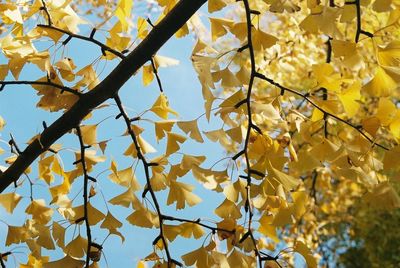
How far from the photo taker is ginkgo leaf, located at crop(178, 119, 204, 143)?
0.90 metres

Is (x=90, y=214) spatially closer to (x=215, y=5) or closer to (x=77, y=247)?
(x=77, y=247)

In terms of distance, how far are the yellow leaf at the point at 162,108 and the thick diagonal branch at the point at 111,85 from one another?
82 mm

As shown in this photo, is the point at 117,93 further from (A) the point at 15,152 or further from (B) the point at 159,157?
(A) the point at 15,152

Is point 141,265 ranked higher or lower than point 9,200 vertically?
lower

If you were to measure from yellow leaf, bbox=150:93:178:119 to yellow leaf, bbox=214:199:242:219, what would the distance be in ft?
0.63

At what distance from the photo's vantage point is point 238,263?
0.87 m

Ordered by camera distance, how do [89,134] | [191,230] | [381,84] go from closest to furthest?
[381,84], [191,230], [89,134]

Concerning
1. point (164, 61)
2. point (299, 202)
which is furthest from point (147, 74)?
point (299, 202)

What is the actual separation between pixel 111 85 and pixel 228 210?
281mm

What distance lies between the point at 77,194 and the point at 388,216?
435 cm

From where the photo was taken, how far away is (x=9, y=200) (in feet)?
3.63

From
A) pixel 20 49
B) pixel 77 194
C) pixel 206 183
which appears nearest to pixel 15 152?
pixel 77 194

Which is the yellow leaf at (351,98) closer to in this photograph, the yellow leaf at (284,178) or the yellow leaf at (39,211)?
the yellow leaf at (284,178)

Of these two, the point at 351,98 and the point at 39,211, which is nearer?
the point at 351,98
